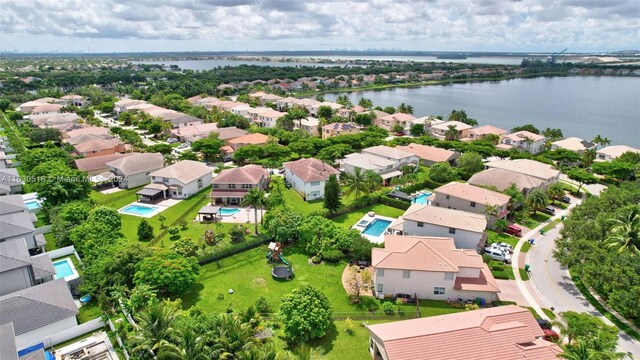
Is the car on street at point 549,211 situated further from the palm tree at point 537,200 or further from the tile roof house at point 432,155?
the tile roof house at point 432,155

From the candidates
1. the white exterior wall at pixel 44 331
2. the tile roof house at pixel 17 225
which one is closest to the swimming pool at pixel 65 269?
the tile roof house at pixel 17 225

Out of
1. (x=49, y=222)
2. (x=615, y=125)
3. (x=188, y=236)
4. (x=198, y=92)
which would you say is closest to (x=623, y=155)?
(x=615, y=125)

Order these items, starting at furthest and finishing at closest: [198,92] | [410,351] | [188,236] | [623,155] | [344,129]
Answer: [198,92]
[344,129]
[623,155]
[188,236]
[410,351]

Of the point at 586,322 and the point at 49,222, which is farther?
the point at 49,222

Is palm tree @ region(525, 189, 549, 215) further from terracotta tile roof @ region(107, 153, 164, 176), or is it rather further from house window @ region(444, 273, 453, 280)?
terracotta tile roof @ region(107, 153, 164, 176)

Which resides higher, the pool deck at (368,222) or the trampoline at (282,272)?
the pool deck at (368,222)

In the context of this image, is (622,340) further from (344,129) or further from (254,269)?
(344,129)

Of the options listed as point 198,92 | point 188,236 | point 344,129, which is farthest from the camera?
point 198,92
